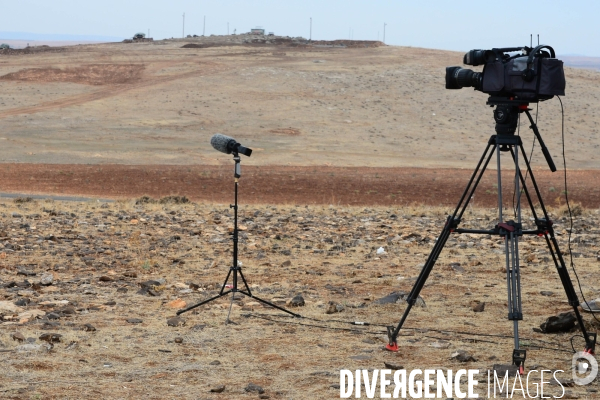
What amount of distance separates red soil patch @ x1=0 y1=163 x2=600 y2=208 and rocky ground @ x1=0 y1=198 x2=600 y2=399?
26.5ft

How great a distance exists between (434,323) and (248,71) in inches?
1766

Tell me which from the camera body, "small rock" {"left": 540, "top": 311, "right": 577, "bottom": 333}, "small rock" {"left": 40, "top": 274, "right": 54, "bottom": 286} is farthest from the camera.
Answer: "small rock" {"left": 40, "top": 274, "right": 54, "bottom": 286}

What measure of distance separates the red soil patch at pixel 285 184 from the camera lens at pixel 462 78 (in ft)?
43.2

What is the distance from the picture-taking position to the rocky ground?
17.1 ft

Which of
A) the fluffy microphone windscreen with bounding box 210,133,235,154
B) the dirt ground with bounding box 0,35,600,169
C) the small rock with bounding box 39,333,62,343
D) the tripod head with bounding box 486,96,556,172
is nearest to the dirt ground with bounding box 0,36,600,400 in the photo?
the small rock with bounding box 39,333,62,343

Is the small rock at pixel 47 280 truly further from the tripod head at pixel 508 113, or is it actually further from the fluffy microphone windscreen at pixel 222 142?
the tripod head at pixel 508 113

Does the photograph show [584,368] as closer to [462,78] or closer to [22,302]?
[462,78]

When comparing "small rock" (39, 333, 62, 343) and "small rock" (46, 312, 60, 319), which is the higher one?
"small rock" (39, 333, 62, 343)

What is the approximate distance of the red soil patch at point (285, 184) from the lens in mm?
20812

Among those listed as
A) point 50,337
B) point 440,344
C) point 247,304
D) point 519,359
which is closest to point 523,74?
point 519,359

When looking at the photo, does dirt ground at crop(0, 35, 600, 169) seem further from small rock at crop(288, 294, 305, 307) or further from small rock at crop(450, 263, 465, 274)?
small rock at crop(288, 294, 305, 307)

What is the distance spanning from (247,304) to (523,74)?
134 inches

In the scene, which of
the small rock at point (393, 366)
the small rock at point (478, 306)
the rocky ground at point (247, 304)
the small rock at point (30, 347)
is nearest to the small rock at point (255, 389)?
the rocky ground at point (247, 304)

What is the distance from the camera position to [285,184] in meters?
23.3
